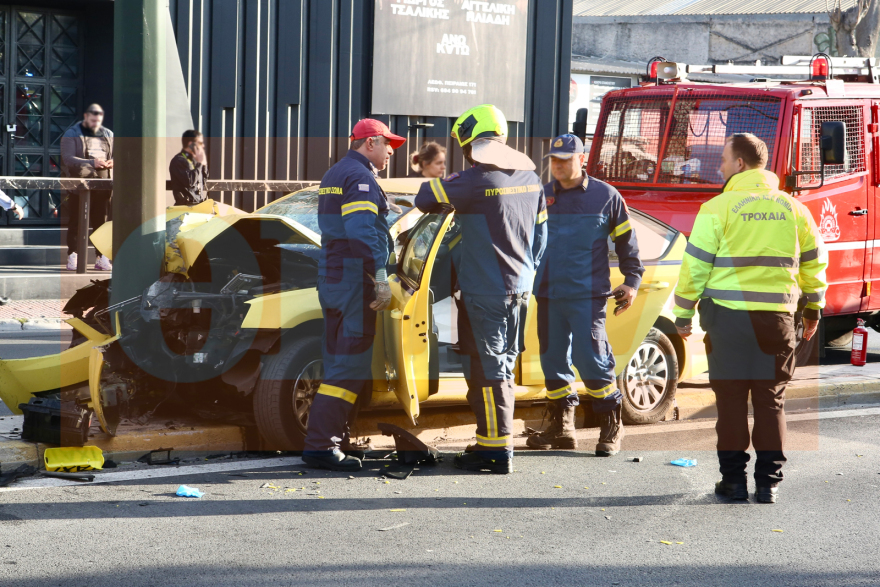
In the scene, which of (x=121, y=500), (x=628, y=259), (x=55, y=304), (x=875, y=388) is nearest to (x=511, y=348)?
(x=628, y=259)

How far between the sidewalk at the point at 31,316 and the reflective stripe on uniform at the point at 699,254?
625 centimetres

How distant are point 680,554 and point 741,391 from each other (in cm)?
124

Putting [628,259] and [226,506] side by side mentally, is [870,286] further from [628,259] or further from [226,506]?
[226,506]

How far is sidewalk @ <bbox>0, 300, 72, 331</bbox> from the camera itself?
9375 millimetres

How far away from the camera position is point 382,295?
5367mm

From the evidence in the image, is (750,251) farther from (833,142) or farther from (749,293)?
(833,142)

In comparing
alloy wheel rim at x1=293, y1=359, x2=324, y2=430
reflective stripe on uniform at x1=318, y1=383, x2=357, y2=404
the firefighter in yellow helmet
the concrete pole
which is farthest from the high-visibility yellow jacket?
the concrete pole

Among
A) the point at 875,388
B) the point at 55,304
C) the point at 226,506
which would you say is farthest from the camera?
the point at 55,304

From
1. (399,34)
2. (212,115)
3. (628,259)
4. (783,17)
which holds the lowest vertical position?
(628,259)

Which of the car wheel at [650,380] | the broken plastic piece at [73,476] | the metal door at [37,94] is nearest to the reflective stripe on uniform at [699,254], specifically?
the car wheel at [650,380]

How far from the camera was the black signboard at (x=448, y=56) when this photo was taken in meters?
12.9

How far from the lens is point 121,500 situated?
484 cm

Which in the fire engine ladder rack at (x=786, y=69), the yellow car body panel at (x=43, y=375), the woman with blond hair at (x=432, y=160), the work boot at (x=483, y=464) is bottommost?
the work boot at (x=483, y=464)

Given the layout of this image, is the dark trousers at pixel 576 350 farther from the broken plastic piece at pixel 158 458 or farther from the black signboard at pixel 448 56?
the black signboard at pixel 448 56
